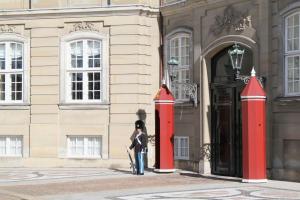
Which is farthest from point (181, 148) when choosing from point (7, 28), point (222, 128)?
point (7, 28)

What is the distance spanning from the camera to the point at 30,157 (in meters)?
25.1

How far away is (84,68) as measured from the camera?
2488cm

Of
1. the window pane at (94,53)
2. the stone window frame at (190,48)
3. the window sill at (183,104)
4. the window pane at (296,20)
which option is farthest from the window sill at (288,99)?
the window pane at (94,53)

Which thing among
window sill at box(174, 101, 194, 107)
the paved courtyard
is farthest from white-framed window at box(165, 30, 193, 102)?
the paved courtyard

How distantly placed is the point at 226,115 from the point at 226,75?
134cm

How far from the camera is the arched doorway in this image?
66.2 feet

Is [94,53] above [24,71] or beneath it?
above

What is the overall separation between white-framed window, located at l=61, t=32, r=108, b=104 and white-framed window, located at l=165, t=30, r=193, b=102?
2.53 meters

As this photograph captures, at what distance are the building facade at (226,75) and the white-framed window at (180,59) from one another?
0.03 meters

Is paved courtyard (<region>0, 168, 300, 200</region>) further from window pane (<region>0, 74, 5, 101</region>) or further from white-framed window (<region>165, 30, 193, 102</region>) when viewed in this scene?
window pane (<region>0, 74, 5, 101</region>)

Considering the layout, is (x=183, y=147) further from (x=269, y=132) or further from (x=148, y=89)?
(x=269, y=132)

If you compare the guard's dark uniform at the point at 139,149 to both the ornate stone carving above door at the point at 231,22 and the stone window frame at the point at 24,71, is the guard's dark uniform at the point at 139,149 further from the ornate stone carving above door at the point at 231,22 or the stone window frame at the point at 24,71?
the stone window frame at the point at 24,71

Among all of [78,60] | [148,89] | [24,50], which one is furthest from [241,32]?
[24,50]

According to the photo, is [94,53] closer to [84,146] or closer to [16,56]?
[16,56]
